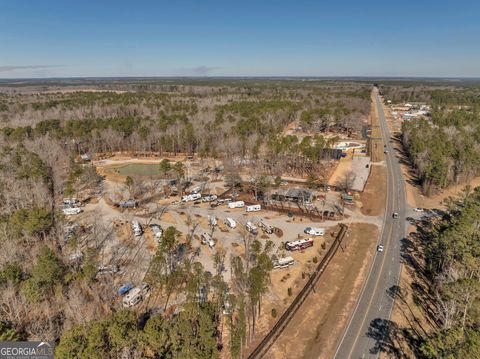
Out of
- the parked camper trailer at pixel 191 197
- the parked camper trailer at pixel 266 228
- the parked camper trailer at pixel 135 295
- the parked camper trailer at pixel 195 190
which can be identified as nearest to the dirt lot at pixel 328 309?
the parked camper trailer at pixel 266 228

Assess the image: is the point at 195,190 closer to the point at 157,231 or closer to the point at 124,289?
the point at 157,231

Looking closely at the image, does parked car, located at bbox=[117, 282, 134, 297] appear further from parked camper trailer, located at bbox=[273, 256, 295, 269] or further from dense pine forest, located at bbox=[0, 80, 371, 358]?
parked camper trailer, located at bbox=[273, 256, 295, 269]

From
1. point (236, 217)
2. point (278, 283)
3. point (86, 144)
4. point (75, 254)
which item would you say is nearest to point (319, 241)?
point (278, 283)

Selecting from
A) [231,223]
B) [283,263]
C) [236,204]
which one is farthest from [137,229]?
[283,263]

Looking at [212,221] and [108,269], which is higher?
[212,221]

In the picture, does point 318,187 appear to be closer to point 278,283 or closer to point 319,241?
point 319,241

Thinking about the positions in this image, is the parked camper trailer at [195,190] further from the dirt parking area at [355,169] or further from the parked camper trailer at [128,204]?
the dirt parking area at [355,169]
